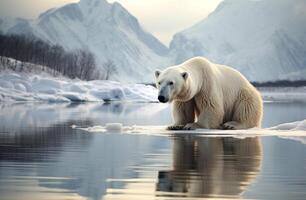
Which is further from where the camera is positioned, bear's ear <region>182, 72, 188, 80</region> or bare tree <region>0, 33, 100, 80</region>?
bare tree <region>0, 33, 100, 80</region>

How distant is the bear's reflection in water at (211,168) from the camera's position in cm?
669

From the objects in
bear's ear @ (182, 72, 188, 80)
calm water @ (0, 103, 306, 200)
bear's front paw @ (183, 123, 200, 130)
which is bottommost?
calm water @ (0, 103, 306, 200)

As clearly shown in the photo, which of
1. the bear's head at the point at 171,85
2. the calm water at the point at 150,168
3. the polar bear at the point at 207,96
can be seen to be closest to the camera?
the calm water at the point at 150,168

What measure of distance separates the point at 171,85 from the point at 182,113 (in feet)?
5.05

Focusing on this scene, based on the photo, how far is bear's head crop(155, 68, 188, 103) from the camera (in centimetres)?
1477

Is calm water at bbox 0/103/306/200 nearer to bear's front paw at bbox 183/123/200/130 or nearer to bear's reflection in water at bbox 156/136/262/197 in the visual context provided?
bear's reflection in water at bbox 156/136/262/197

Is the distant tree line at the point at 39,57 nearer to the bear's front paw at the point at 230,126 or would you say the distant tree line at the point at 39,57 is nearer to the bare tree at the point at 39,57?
the bare tree at the point at 39,57

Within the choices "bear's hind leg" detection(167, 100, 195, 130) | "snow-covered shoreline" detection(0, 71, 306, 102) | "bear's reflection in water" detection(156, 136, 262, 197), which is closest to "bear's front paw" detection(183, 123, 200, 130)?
"bear's hind leg" detection(167, 100, 195, 130)

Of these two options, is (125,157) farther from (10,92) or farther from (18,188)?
(10,92)

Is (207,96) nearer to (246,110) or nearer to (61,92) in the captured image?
(246,110)

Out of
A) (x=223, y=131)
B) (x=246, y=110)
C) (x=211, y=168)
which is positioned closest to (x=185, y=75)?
(x=223, y=131)

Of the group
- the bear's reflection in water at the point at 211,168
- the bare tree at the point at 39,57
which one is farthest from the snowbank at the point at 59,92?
the bear's reflection in water at the point at 211,168

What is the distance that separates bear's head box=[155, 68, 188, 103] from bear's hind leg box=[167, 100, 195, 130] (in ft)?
2.91

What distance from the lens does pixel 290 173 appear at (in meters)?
8.16
